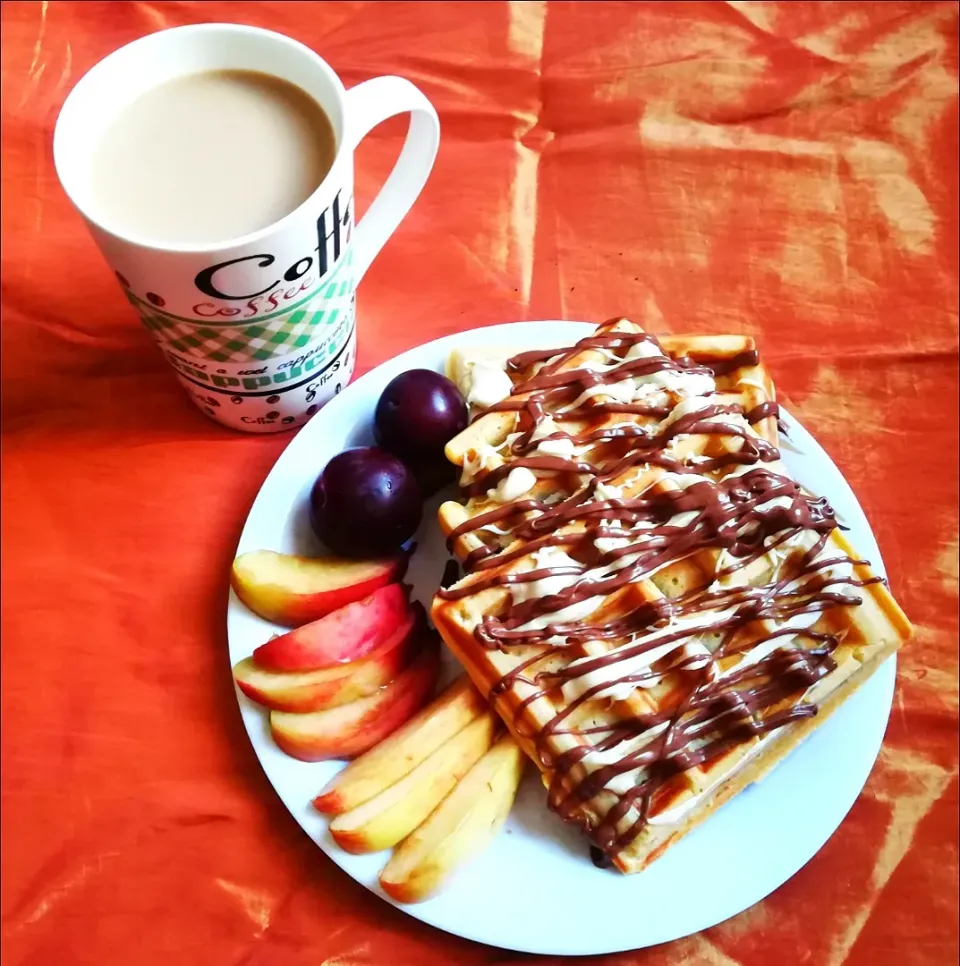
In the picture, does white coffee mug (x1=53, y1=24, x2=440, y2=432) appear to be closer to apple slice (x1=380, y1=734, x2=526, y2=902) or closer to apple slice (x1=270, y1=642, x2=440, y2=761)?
apple slice (x1=270, y1=642, x2=440, y2=761)

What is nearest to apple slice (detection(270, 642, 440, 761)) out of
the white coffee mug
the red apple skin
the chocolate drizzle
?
the red apple skin

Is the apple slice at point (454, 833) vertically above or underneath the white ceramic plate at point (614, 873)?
above

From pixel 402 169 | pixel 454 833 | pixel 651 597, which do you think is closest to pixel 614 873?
pixel 454 833

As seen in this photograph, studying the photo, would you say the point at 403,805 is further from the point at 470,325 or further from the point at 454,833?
the point at 470,325

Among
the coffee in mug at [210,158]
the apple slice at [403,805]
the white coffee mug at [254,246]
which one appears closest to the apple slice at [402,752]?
the apple slice at [403,805]

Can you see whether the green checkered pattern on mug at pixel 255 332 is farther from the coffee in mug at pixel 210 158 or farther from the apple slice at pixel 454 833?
the apple slice at pixel 454 833

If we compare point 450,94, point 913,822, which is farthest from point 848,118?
point 913,822

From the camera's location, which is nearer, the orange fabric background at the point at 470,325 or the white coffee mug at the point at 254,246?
the white coffee mug at the point at 254,246
